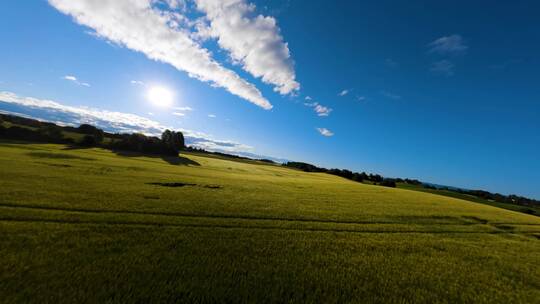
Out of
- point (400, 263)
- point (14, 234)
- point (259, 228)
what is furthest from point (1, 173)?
point (400, 263)

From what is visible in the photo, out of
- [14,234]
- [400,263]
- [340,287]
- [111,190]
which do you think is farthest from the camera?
[111,190]

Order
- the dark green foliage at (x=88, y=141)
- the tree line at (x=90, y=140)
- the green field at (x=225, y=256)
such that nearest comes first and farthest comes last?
the green field at (x=225, y=256)
the tree line at (x=90, y=140)
the dark green foliage at (x=88, y=141)

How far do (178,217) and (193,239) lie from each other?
311 cm

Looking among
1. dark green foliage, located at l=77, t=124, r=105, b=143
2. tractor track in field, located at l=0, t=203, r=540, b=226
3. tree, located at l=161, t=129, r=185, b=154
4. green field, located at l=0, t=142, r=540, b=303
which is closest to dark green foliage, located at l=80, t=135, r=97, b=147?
dark green foliage, located at l=77, t=124, r=105, b=143

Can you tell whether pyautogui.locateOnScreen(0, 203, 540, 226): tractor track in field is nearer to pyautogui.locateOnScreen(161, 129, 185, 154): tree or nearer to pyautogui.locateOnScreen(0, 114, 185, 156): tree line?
pyautogui.locateOnScreen(0, 114, 185, 156): tree line

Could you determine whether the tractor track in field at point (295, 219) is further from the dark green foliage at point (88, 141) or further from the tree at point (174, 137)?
the tree at point (174, 137)

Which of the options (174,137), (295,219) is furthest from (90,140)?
(295,219)

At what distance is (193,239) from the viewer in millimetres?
8641

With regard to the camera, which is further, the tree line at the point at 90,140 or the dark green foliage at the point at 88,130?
the dark green foliage at the point at 88,130

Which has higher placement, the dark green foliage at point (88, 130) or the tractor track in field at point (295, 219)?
the dark green foliage at point (88, 130)

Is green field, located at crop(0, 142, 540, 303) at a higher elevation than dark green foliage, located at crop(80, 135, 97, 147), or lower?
lower

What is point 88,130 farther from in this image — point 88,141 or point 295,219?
point 295,219

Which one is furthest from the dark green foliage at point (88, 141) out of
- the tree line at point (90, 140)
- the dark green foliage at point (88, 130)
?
the dark green foliage at point (88, 130)

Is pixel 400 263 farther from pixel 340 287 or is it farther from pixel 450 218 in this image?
pixel 450 218
